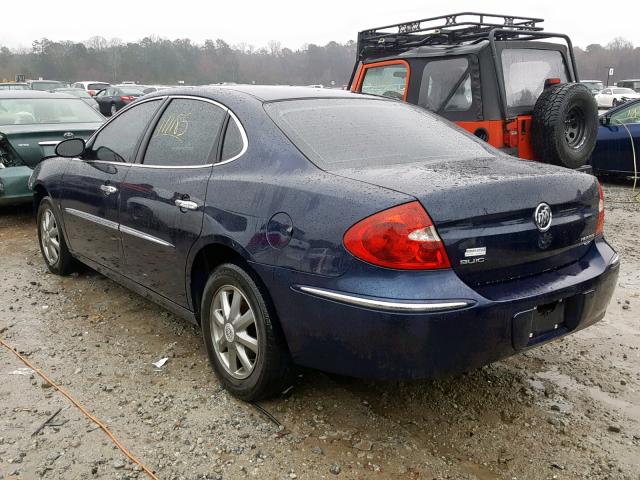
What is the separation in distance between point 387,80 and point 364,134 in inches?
157

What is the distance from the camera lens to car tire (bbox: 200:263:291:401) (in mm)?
2738

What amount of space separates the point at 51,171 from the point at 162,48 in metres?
67.5

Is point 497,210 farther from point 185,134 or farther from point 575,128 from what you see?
point 575,128

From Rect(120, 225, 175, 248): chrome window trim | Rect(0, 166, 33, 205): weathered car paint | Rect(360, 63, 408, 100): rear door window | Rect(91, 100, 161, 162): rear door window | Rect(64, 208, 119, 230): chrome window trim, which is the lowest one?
Rect(0, 166, 33, 205): weathered car paint

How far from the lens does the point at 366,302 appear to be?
7.61 feet

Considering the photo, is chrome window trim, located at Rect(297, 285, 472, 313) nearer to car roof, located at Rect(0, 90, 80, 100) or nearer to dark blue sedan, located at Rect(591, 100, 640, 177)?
car roof, located at Rect(0, 90, 80, 100)

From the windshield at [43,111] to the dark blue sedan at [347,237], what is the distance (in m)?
4.46

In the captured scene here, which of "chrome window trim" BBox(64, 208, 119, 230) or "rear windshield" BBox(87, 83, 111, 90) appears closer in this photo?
"chrome window trim" BBox(64, 208, 119, 230)

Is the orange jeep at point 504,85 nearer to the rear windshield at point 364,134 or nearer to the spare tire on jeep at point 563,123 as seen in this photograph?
the spare tire on jeep at point 563,123

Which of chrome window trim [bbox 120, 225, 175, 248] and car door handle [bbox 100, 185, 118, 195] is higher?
car door handle [bbox 100, 185, 118, 195]

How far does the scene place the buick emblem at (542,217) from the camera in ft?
8.39

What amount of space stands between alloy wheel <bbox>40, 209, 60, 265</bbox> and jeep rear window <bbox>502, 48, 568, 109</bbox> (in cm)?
430

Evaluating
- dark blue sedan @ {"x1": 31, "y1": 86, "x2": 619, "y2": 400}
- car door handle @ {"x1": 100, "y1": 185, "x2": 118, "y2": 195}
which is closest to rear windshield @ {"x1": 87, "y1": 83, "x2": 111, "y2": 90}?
car door handle @ {"x1": 100, "y1": 185, "x2": 118, "y2": 195}

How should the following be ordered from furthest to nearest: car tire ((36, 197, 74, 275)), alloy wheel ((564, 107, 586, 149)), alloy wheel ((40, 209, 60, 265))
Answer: alloy wheel ((564, 107, 586, 149)), alloy wheel ((40, 209, 60, 265)), car tire ((36, 197, 74, 275))
